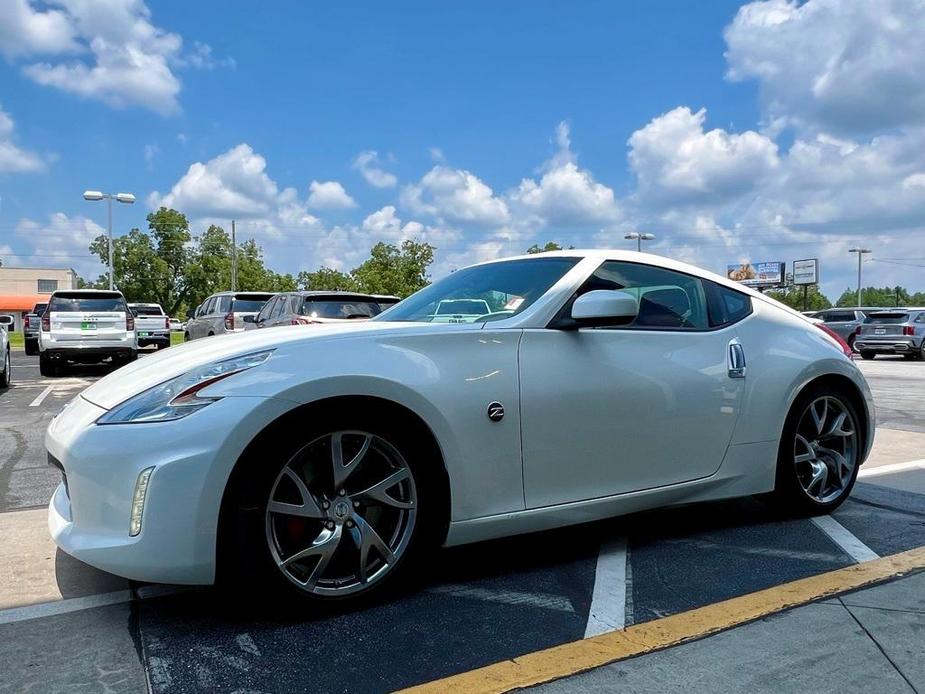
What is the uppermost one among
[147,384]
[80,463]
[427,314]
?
[427,314]

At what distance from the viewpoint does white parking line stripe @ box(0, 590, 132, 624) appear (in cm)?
271

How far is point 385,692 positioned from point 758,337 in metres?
2.64

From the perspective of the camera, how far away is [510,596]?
9.55 ft

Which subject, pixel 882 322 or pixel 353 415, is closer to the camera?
pixel 353 415

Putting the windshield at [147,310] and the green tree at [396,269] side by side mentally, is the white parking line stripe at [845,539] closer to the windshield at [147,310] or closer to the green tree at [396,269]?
the windshield at [147,310]

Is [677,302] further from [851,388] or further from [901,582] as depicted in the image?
[901,582]

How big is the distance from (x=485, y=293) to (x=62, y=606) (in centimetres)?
223

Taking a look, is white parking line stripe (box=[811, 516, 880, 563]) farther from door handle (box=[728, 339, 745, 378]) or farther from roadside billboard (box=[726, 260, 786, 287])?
roadside billboard (box=[726, 260, 786, 287])

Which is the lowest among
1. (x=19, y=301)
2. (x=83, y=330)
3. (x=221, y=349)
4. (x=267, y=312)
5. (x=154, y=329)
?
(x=154, y=329)

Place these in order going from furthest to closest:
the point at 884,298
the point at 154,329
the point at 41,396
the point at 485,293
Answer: the point at 884,298 < the point at 154,329 < the point at 41,396 < the point at 485,293

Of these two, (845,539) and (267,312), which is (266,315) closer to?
(267,312)

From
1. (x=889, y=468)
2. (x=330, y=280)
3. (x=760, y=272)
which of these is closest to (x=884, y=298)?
(x=760, y=272)

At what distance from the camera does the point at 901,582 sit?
305 centimetres

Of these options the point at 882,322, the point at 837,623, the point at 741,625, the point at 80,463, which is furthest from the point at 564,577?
the point at 882,322
